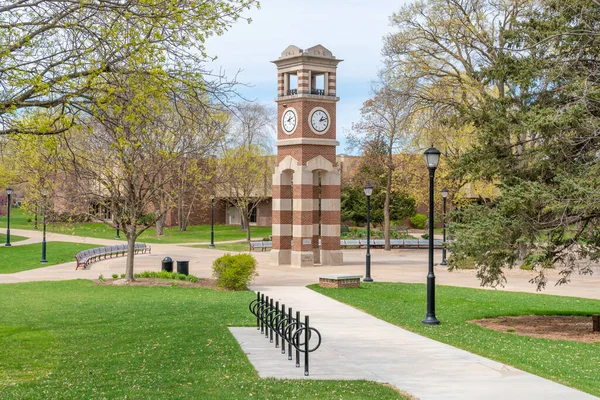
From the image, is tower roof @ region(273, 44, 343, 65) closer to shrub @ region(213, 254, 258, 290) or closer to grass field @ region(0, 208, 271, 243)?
shrub @ region(213, 254, 258, 290)

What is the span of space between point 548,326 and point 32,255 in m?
30.9

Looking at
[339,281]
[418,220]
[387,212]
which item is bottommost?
[339,281]

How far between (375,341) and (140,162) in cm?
1374

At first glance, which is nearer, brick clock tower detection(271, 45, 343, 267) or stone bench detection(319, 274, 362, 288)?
stone bench detection(319, 274, 362, 288)

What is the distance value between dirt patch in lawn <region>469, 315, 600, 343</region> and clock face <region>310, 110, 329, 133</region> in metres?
17.9

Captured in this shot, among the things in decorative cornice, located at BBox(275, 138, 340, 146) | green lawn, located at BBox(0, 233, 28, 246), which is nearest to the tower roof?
decorative cornice, located at BBox(275, 138, 340, 146)

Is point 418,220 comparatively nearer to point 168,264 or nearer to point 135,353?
A: point 168,264

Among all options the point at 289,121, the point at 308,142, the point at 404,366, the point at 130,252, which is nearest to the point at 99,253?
the point at 289,121

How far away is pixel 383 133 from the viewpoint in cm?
4812

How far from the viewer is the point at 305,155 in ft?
114

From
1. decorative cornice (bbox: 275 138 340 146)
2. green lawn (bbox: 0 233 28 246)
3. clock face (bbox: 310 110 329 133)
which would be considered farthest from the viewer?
green lawn (bbox: 0 233 28 246)

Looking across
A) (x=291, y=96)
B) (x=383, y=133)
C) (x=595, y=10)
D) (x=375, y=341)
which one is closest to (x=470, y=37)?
(x=291, y=96)

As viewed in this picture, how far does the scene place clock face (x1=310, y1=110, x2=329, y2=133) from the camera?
1369 inches

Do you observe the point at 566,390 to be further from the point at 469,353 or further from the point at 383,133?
the point at 383,133
